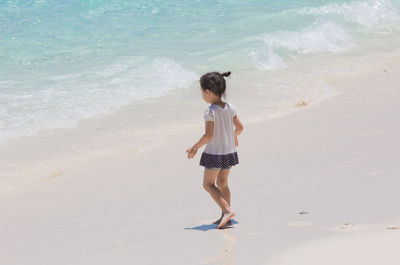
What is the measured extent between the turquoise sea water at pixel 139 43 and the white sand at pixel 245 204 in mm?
2139

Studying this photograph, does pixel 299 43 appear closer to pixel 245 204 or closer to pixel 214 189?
pixel 245 204

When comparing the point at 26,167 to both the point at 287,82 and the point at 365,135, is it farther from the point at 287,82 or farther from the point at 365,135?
the point at 287,82


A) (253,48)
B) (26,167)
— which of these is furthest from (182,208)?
(253,48)

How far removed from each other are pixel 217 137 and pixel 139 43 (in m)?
9.11

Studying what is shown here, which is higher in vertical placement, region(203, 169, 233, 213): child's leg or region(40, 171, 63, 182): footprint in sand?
region(203, 169, 233, 213): child's leg

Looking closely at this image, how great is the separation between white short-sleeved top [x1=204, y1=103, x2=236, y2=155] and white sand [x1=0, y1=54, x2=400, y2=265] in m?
0.47

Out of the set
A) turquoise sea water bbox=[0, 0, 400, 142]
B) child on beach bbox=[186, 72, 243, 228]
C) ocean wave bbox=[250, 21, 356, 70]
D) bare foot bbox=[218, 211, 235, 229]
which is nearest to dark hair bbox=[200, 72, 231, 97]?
child on beach bbox=[186, 72, 243, 228]

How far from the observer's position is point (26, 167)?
6.45 m

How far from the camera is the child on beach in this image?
440cm

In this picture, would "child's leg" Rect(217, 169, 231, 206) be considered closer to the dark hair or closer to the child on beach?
the child on beach

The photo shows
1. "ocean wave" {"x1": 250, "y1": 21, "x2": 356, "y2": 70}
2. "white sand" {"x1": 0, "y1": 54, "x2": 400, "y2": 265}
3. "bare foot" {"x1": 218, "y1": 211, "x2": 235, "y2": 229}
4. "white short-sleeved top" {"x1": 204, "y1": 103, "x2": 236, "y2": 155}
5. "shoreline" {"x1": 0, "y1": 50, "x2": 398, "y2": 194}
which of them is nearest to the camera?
"white sand" {"x1": 0, "y1": 54, "x2": 400, "y2": 265}

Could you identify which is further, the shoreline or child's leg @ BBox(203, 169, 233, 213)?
the shoreline

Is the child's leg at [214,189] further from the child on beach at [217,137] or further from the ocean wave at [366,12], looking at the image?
the ocean wave at [366,12]

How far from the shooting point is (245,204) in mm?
4871
